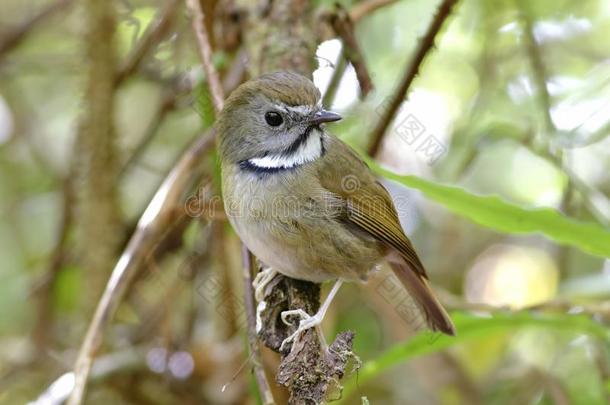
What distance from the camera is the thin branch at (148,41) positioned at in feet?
13.0

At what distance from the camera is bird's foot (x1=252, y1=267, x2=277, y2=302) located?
3191 millimetres

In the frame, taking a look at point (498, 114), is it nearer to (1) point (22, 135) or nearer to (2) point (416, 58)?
(2) point (416, 58)

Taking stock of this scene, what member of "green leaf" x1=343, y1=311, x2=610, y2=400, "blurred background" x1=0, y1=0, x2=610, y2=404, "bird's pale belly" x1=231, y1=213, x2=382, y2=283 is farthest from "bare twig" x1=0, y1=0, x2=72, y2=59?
"green leaf" x1=343, y1=311, x2=610, y2=400

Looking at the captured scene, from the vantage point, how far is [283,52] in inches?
127

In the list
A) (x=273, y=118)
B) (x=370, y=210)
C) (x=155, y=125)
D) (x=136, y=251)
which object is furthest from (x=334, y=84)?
(x=136, y=251)

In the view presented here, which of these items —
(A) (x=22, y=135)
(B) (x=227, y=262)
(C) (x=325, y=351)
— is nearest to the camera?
(C) (x=325, y=351)

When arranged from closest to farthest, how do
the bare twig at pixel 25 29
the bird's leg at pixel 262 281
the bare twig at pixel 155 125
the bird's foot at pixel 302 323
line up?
1. the bird's foot at pixel 302 323
2. the bird's leg at pixel 262 281
3. the bare twig at pixel 155 125
4. the bare twig at pixel 25 29

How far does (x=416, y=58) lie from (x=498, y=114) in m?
1.34

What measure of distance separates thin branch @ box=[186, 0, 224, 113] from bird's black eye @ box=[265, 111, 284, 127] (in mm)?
Result: 229

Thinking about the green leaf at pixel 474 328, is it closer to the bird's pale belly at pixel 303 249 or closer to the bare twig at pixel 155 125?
the bird's pale belly at pixel 303 249

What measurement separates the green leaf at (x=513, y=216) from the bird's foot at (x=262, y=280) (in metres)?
0.71

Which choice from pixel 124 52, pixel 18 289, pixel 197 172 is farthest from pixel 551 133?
pixel 18 289

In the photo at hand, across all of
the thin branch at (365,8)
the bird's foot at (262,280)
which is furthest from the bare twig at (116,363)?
the thin branch at (365,8)

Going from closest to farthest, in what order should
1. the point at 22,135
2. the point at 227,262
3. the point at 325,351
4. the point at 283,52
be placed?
the point at 325,351 → the point at 283,52 → the point at 227,262 → the point at 22,135
